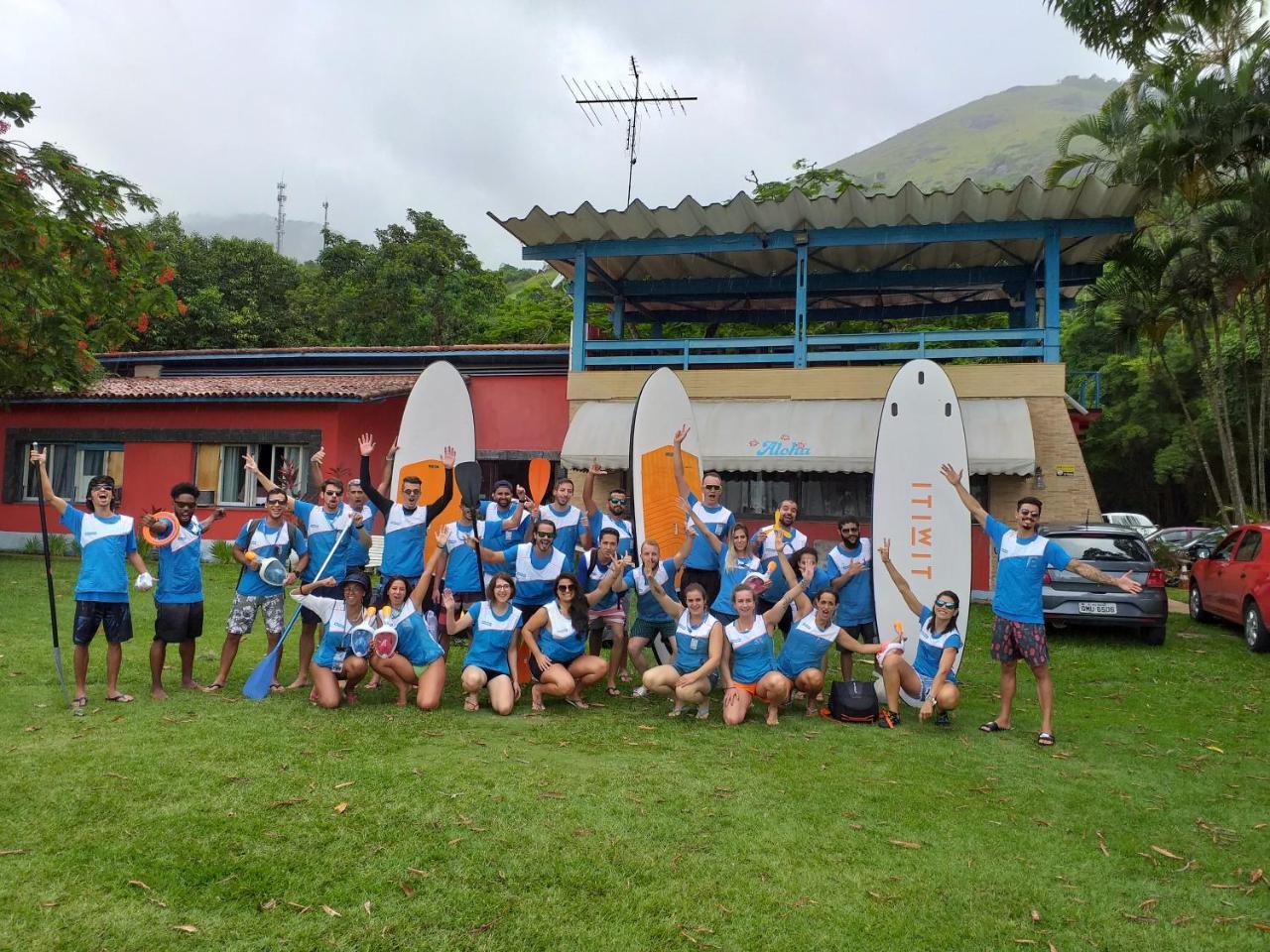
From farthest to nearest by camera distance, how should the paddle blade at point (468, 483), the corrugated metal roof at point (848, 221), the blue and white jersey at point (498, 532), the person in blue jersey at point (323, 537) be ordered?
the corrugated metal roof at point (848, 221), the blue and white jersey at point (498, 532), the paddle blade at point (468, 483), the person in blue jersey at point (323, 537)

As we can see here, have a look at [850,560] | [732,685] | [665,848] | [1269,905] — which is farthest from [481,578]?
[1269,905]

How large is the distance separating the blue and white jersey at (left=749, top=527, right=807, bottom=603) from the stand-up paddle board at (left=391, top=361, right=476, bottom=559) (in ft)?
9.43

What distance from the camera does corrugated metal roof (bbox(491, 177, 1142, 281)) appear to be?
11.5m

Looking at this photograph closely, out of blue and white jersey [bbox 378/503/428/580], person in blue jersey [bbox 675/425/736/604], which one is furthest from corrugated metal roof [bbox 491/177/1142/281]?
blue and white jersey [bbox 378/503/428/580]

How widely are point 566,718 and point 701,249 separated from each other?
8.71 m

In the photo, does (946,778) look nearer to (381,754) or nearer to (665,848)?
(665,848)

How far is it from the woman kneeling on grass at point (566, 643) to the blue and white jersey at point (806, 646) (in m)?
1.23

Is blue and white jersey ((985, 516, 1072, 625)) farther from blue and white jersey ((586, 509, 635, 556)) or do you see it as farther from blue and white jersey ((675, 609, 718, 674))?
blue and white jersey ((586, 509, 635, 556))

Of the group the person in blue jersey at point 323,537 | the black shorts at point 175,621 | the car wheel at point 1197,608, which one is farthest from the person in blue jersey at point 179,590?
the car wheel at point 1197,608

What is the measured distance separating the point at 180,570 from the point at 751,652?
3820mm

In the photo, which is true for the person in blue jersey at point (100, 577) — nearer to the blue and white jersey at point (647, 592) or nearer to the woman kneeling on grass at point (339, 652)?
the woman kneeling on grass at point (339, 652)

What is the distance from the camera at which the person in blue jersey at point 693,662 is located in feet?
19.2

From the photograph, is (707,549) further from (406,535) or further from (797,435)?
(797,435)

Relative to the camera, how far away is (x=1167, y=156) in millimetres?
14031
